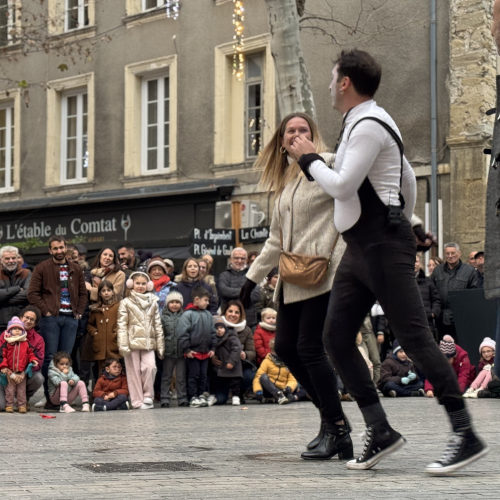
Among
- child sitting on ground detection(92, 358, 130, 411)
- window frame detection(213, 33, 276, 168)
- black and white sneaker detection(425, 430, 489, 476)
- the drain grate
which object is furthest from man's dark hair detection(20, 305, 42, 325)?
window frame detection(213, 33, 276, 168)

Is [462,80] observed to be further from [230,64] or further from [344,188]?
[344,188]

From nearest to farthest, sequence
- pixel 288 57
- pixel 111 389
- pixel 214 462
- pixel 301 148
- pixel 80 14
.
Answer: pixel 301 148 < pixel 214 462 < pixel 111 389 < pixel 288 57 < pixel 80 14

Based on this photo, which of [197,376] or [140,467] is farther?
[197,376]

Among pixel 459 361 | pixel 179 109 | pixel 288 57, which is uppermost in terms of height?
pixel 179 109

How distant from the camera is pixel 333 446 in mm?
6695

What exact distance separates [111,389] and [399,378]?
156 inches

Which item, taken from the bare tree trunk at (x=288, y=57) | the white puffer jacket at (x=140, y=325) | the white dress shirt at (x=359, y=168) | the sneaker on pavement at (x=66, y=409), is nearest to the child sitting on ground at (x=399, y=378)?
the white puffer jacket at (x=140, y=325)

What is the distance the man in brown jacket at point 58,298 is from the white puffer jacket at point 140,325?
53 centimetres

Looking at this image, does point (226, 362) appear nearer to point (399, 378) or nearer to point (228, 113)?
point (399, 378)

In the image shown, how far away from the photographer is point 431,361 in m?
5.84

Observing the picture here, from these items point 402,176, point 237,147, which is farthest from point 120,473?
point 237,147

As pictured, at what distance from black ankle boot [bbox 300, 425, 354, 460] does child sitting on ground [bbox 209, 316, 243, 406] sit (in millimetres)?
7905

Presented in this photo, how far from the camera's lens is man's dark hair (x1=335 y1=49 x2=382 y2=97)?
6297 millimetres

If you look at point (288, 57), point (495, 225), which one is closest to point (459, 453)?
point (495, 225)
